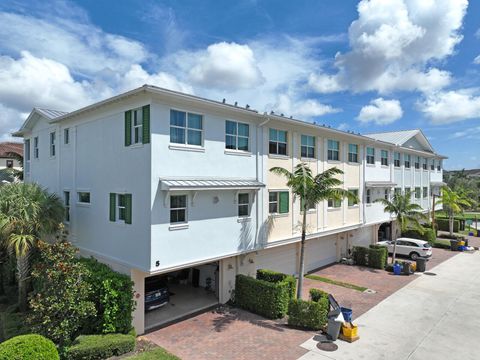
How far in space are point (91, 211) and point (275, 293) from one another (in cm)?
988

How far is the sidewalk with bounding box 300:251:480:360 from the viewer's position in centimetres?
1158

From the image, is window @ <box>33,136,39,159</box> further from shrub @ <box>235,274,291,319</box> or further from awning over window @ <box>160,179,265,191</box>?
shrub @ <box>235,274,291,319</box>

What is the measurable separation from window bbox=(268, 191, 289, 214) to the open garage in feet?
14.3

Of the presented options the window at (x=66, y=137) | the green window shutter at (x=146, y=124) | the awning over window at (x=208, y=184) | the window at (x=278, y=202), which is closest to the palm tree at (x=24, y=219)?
the window at (x=66, y=137)

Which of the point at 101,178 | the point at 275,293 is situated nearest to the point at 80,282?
the point at 101,178

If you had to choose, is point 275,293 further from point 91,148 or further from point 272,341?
point 91,148

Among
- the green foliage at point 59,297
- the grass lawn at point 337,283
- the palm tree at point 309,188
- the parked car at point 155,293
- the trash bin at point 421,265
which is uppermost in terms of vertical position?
the palm tree at point 309,188

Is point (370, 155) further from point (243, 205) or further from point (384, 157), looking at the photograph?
point (243, 205)

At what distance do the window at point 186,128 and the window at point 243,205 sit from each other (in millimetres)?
3626

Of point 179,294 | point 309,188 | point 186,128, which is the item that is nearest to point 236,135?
point 186,128

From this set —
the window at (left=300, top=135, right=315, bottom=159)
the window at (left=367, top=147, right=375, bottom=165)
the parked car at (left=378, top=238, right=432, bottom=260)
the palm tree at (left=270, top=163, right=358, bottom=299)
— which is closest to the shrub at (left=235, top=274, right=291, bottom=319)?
the palm tree at (left=270, top=163, right=358, bottom=299)

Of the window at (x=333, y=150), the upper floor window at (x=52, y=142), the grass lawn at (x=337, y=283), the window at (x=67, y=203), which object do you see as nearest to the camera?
the window at (x=67, y=203)

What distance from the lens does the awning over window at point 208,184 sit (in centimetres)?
1234

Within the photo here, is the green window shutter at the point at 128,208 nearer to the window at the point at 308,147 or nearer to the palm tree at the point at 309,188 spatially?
the palm tree at the point at 309,188
